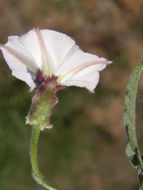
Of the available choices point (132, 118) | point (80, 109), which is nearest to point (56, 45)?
point (132, 118)

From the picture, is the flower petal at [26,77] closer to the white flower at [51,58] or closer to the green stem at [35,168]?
the white flower at [51,58]

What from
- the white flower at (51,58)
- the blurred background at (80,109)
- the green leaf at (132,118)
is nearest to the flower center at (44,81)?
the white flower at (51,58)

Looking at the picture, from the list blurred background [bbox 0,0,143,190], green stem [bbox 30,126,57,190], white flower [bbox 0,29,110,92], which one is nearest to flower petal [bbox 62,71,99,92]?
white flower [bbox 0,29,110,92]

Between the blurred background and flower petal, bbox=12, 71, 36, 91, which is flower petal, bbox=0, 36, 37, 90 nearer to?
flower petal, bbox=12, 71, 36, 91

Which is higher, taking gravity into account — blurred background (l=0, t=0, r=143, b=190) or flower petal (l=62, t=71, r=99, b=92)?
flower petal (l=62, t=71, r=99, b=92)

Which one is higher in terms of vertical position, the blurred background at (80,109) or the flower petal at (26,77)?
the flower petal at (26,77)

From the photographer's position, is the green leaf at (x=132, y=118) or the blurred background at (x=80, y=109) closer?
the green leaf at (x=132, y=118)
